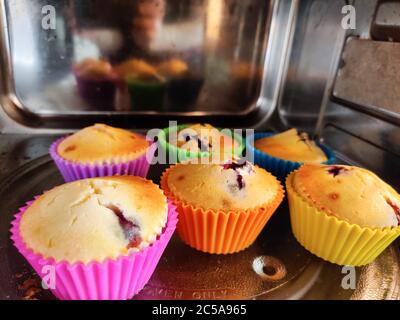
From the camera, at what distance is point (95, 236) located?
0.57 m

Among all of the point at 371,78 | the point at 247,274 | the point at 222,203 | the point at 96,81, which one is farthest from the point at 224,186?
the point at 96,81

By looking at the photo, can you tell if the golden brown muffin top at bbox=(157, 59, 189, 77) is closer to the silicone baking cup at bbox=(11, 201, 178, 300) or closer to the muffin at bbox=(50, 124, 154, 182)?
the muffin at bbox=(50, 124, 154, 182)

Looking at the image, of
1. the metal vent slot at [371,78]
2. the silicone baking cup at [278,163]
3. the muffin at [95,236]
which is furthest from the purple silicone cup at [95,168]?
the metal vent slot at [371,78]

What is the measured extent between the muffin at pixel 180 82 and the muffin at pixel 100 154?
0.35 meters

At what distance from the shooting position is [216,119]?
1.34 m

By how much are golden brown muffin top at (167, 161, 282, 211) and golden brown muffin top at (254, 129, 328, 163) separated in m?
0.22

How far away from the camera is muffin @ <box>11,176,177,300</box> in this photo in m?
0.55

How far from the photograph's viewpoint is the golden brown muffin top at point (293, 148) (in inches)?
39.7

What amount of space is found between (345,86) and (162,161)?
602 mm

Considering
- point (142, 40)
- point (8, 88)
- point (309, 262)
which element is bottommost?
point (309, 262)

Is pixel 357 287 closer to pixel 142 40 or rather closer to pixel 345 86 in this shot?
pixel 345 86

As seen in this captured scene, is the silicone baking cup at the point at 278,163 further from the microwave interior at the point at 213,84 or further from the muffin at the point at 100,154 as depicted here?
the muffin at the point at 100,154

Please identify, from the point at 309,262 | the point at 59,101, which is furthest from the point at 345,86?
the point at 59,101

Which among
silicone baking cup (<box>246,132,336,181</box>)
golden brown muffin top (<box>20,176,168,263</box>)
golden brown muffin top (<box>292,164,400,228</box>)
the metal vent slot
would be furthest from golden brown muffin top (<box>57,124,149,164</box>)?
the metal vent slot
